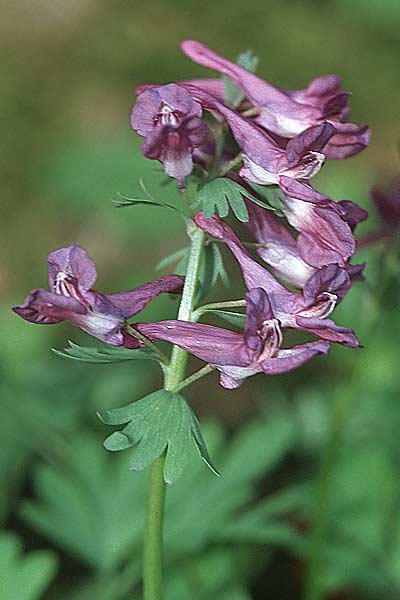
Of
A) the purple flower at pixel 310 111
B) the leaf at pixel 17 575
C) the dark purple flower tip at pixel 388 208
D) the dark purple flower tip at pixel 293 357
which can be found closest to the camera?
the dark purple flower tip at pixel 293 357

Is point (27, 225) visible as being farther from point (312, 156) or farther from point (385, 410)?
point (312, 156)

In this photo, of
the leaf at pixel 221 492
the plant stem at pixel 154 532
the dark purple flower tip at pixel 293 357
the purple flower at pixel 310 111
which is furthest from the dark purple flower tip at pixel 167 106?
the leaf at pixel 221 492

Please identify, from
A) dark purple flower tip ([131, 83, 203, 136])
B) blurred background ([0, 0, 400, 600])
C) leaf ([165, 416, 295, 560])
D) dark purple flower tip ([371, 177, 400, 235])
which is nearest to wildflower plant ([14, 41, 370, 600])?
dark purple flower tip ([131, 83, 203, 136])

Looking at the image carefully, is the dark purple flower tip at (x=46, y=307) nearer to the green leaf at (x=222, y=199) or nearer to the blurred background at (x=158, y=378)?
the green leaf at (x=222, y=199)

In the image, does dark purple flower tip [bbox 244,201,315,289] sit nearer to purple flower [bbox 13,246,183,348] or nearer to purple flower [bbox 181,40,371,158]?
purple flower [bbox 181,40,371,158]

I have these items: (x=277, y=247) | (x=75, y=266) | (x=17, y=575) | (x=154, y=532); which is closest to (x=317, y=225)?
(x=277, y=247)

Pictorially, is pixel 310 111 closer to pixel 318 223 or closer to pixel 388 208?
pixel 318 223
